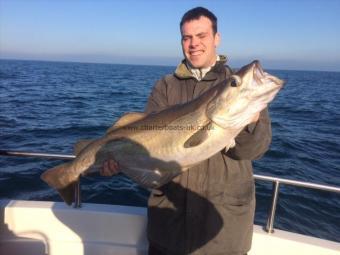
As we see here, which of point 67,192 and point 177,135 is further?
point 67,192

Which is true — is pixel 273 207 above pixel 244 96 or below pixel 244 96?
below

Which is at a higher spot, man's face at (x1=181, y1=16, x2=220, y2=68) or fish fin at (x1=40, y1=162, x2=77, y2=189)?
man's face at (x1=181, y1=16, x2=220, y2=68)

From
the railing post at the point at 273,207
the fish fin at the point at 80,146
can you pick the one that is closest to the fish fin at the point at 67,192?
the fish fin at the point at 80,146

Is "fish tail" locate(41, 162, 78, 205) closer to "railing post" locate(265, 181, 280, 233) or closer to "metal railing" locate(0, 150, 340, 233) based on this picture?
"metal railing" locate(0, 150, 340, 233)

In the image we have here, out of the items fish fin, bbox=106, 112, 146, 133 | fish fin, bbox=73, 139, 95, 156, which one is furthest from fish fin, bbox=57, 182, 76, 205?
fish fin, bbox=106, 112, 146, 133

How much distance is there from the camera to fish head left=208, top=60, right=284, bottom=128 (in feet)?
9.41

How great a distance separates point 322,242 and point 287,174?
6.94m

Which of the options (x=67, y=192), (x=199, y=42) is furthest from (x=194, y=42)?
(x=67, y=192)

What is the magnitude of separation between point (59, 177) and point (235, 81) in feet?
6.65

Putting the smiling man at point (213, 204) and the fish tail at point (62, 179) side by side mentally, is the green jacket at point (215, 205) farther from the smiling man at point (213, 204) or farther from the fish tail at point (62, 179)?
the fish tail at point (62, 179)

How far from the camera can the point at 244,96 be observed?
9.73ft

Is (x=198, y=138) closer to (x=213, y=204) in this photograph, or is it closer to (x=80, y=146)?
(x=213, y=204)

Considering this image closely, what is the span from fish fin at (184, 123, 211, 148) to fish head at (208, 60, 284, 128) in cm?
12

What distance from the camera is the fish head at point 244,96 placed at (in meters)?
2.87
